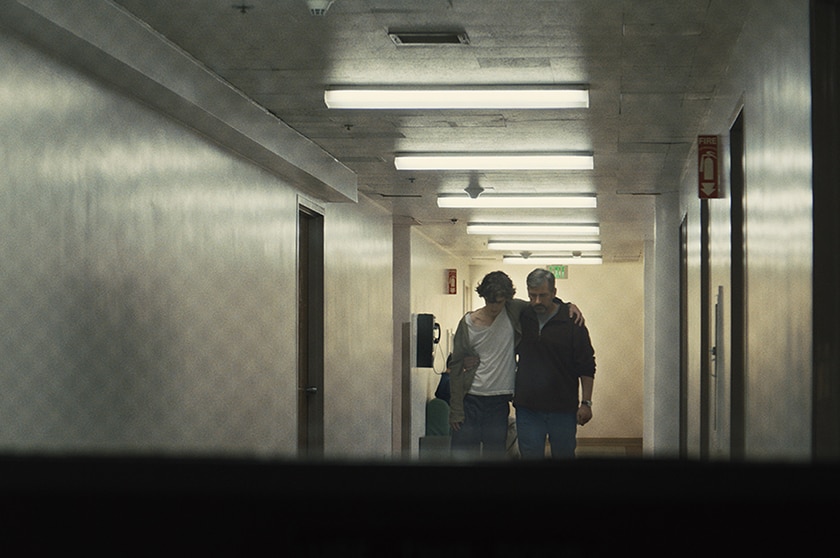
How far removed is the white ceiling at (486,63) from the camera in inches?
143

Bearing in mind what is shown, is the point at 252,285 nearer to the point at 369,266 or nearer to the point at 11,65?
the point at 11,65

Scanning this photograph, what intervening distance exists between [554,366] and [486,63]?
1.83m

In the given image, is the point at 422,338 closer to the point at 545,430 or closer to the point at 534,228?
the point at 534,228

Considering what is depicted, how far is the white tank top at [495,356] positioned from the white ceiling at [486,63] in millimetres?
1100

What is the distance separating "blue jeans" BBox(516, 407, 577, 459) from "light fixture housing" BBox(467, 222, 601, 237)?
200 inches

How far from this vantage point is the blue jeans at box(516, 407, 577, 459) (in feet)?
18.0

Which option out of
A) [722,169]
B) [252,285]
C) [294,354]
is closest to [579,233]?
[294,354]

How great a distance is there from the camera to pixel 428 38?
3.93 metres

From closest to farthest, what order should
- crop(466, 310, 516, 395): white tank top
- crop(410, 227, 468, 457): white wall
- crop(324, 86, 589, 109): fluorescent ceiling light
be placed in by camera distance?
crop(324, 86, 589, 109): fluorescent ceiling light
crop(466, 310, 516, 395): white tank top
crop(410, 227, 468, 457): white wall

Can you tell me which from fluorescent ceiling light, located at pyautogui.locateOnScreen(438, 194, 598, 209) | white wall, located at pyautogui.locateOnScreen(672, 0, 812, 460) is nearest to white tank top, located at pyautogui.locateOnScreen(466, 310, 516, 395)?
white wall, located at pyautogui.locateOnScreen(672, 0, 812, 460)

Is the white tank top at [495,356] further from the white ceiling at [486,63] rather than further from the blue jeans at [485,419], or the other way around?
the white ceiling at [486,63]

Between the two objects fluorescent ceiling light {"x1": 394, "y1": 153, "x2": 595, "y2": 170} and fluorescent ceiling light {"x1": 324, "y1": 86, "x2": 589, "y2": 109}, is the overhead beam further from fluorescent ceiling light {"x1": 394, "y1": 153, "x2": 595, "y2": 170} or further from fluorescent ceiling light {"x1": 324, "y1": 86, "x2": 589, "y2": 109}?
fluorescent ceiling light {"x1": 394, "y1": 153, "x2": 595, "y2": 170}

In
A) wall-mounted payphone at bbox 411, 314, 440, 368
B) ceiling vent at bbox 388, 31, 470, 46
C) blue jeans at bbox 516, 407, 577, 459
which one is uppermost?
ceiling vent at bbox 388, 31, 470, 46

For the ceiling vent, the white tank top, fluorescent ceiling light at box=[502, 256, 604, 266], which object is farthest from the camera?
fluorescent ceiling light at box=[502, 256, 604, 266]
